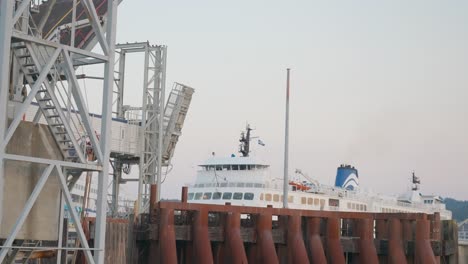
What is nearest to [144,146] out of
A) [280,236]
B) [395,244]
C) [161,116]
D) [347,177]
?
[161,116]

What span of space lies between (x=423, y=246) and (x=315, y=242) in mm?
4516

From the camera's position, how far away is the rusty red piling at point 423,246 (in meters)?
29.2

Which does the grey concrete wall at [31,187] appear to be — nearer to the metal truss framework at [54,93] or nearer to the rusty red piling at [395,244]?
the metal truss framework at [54,93]

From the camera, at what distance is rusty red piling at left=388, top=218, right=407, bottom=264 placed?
29203mm

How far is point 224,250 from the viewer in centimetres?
2667

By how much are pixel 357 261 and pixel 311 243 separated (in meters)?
2.52

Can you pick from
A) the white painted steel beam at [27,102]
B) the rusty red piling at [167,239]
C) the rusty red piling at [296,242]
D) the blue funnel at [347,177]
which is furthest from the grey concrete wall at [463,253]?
the white painted steel beam at [27,102]

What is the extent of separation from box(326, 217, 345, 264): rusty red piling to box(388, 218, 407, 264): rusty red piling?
2.36 m

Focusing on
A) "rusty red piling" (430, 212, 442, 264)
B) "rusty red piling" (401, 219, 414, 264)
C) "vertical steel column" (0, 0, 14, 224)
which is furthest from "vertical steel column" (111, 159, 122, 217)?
"vertical steel column" (0, 0, 14, 224)

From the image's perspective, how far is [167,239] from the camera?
25.3 m

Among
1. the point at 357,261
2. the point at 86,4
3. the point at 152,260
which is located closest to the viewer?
the point at 86,4

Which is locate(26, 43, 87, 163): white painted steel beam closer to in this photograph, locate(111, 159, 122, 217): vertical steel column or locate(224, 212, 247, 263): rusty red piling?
locate(224, 212, 247, 263): rusty red piling

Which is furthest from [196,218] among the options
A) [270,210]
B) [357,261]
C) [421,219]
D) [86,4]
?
[86,4]

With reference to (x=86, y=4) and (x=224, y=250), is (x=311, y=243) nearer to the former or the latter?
(x=224, y=250)
